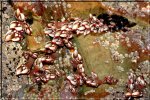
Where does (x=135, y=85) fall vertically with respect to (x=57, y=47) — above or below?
below

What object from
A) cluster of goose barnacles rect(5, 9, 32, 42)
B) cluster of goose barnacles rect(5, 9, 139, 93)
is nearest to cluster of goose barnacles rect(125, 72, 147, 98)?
cluster of goose barnacles rect(5, 9, 139, 93)

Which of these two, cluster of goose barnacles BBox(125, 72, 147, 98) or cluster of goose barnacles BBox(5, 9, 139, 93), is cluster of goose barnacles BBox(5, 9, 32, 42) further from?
cluster of goose barnacles BBox(125, 72, 147, 98)

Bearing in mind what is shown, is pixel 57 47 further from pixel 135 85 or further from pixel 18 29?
pixel 135 85

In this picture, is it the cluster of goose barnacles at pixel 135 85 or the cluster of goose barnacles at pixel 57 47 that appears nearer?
the cluster of goose barnacles at pixel 57 47

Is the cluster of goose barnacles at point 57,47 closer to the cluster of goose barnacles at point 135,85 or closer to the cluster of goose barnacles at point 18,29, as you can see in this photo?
the cluster of goose barnacles at point 18,29

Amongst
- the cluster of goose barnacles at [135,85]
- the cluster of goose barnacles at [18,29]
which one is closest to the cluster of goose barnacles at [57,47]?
the cluster of goose barnacles at [18,29]

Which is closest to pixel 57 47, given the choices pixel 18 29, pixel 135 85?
pixel 18 29
